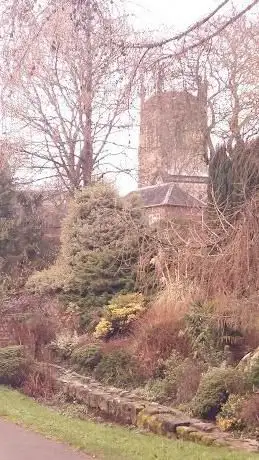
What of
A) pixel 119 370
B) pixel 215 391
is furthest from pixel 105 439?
pixel 119 370

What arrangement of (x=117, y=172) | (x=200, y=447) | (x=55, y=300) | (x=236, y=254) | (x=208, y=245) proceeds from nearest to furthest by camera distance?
1. (x=200, y=447)
2. (x=236, y=254)
3. (x=208, y=245)
4. (x=55, y=300)
5. (x=117, y=172)

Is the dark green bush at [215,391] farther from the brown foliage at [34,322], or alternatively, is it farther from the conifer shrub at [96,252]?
the conifer shrub at [96,252]

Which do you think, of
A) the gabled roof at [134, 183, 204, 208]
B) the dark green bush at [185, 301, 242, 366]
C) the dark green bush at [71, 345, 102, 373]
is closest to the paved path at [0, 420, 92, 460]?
→ the dark green bush at [185, 301, 242, 366]

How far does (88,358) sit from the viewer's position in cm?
1455

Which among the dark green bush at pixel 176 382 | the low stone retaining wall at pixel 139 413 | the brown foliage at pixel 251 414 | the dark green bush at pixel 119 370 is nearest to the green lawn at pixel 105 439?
the low stone retaining wall at pixel 139 413

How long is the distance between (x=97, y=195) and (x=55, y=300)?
3170 millimetres

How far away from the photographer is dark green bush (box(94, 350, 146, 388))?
13234mm

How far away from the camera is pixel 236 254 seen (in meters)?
11.8

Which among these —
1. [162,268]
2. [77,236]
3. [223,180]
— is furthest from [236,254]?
[77,236]

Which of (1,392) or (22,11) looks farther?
(1,392)

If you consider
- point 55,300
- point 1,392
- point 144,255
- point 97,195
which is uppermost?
point 97,195

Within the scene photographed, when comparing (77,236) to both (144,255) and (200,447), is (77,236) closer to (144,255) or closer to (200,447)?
(144,255)

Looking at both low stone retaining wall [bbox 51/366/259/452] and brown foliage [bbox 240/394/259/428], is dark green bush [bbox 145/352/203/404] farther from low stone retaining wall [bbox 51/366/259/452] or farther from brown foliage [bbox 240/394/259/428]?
brown foliage [bbox 240/394/259/428]

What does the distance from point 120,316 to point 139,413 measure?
5160 millimetres
